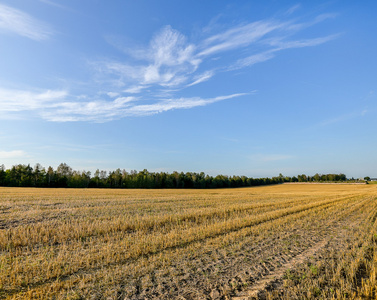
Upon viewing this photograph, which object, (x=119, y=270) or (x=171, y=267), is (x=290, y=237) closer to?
(x=171, y=267)

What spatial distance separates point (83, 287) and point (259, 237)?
313 inches

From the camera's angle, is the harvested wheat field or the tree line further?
the tree line

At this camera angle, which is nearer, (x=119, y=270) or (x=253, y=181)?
(x=119, y=270)

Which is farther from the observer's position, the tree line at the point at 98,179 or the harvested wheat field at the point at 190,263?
the tree line at the point at 98,179

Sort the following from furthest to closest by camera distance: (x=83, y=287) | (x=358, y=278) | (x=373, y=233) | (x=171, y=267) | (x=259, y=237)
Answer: (x=373, y=233) → (x=259, y=237) → (x=171, y=267) → (x=358, y=278) → (x=83, y=287)

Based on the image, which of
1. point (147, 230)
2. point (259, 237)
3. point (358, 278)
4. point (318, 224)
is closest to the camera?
point (358, 278)

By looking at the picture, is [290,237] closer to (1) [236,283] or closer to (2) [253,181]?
(1) [236,283]

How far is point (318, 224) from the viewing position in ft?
45.8

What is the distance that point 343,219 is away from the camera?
15820 millimetres

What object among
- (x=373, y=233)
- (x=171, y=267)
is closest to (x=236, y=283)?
(x=171, y=267)

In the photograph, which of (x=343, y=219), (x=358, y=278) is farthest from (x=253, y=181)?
(x=358, y=278)

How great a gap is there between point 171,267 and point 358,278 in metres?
5.57

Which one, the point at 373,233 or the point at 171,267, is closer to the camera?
the point at 171,267

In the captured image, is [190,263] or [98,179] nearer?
[190,263]
